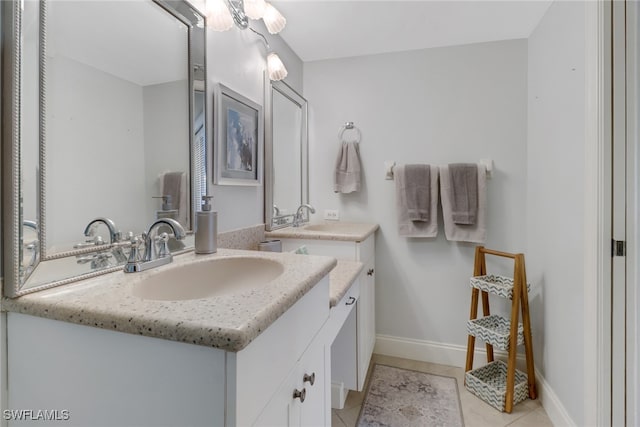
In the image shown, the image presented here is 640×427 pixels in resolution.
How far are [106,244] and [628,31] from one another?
1.88 m

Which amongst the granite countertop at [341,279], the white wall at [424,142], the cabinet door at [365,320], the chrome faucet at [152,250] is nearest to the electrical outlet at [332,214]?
the white wall at [424,142]

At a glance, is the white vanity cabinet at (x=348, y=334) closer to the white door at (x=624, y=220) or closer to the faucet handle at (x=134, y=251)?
the faucet handle at (x=134, y=251)

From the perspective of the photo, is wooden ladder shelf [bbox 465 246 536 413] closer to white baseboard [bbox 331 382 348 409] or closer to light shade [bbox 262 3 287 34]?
white baseboard [bbox 331 382 348 409]

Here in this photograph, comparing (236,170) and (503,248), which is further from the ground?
(236,170)

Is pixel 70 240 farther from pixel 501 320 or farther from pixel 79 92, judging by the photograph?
pixel 501 320

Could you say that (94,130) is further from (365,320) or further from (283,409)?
(365,320)

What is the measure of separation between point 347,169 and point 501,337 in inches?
53.3

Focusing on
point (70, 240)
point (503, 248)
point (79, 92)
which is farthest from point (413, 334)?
point (79, 92)

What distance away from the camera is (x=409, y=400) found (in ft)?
5.28

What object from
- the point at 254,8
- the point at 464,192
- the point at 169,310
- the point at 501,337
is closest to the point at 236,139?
the point at 254,8

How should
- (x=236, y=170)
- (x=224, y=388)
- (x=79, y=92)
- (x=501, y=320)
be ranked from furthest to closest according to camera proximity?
(x=501, y=320) → (x=236, y=170) → (x=79, y=92) → (x=224, y=388)

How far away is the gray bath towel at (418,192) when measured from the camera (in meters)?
1.86

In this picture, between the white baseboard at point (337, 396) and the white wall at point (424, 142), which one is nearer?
the white baseboard at point (337, 396)

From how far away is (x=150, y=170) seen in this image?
36.7 inches
